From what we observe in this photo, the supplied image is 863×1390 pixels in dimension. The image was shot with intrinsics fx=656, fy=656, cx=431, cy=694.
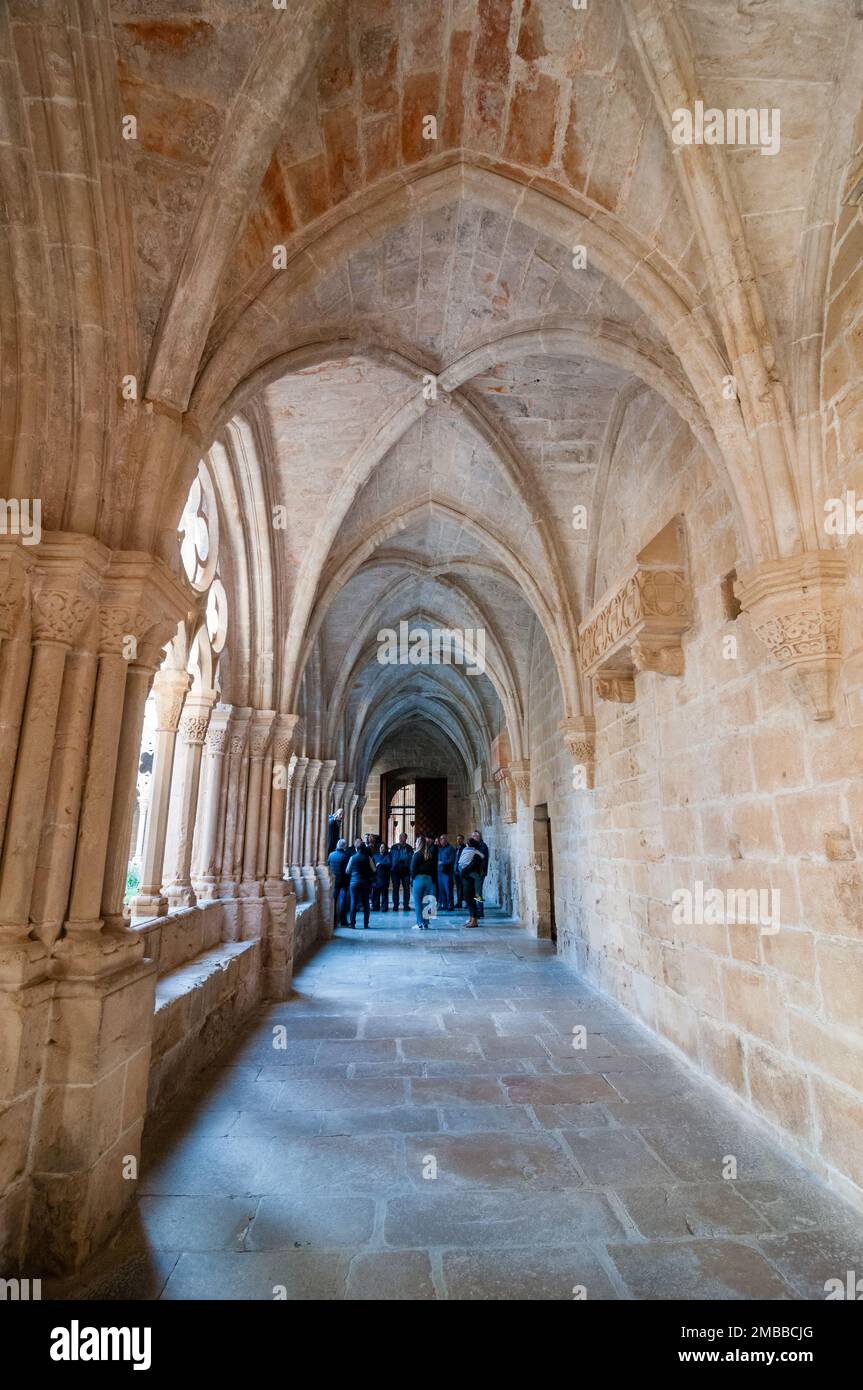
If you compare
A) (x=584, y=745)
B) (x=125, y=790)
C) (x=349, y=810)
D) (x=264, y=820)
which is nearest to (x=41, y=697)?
(x=125, y=790)

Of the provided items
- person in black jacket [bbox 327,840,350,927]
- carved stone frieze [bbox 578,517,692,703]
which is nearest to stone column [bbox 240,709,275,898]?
carved stone frieze [bbox 578,517,692,703]

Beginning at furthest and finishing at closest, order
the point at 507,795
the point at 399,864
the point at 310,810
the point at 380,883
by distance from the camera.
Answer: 1. the point at 399,864
2. the point at 380,883
3. the point at 507,795
4. the point at 310,810

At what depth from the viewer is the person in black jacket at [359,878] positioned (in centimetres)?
982

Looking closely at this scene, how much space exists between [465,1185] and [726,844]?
2052 mm

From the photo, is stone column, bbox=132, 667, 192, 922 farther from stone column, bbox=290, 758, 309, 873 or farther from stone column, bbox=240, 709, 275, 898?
stone column, bbox=290, 758, 309, 873

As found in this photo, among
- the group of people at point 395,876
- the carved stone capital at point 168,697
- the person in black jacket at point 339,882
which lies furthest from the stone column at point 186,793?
the person in black jacket at point 339,882

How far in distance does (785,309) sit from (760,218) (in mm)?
390

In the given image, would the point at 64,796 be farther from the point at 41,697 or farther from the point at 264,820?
the point at 264,820

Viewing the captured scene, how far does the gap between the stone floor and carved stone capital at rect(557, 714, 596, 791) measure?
2.48 m

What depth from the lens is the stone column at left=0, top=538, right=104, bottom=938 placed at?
7.27ft

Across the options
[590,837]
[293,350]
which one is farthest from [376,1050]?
[293,350]

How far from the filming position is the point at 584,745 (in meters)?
6.28

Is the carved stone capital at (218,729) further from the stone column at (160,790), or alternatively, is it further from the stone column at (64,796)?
the stone column at (64,796)
